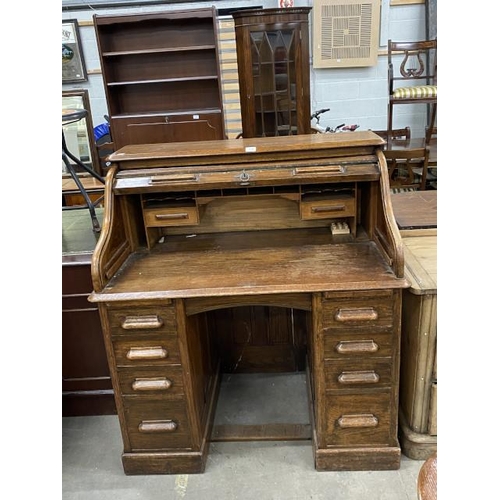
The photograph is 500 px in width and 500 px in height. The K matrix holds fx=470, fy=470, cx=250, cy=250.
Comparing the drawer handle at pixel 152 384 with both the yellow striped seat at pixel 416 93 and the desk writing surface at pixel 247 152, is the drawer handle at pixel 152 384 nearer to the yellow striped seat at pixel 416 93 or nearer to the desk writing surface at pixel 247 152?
the desk writing surface at pixel 247 152

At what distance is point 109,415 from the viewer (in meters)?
2.18

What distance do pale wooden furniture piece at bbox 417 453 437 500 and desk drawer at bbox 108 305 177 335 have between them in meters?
1.01

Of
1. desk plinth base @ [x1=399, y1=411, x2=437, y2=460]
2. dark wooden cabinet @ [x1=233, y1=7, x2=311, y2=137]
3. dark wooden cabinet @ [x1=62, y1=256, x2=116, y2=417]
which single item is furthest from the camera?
dark wooden cabinet @ [x1=233, y1=7, x2=311, y2=137]

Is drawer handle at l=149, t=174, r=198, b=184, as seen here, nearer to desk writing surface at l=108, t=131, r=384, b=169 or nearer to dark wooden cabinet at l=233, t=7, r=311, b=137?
desk writing surface at l=108, t=131, r=384, b=169

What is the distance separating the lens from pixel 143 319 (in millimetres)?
1620

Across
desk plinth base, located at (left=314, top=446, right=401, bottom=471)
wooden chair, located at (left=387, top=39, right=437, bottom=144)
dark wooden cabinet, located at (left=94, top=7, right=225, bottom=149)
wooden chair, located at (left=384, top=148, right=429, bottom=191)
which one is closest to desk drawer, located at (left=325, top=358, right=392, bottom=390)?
desk plinth base, located at (left=314, top=446, right=401, bottom=471)

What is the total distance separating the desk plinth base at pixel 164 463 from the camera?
1804 millimetres

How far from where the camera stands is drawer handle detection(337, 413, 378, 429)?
1.72 meters

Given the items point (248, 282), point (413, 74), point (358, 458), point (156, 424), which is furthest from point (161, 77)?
point (358, 458)

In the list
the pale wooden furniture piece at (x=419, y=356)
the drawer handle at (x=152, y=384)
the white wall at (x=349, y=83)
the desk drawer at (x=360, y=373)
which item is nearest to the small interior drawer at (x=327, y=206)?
the pale wooden furniture piece at (x=419, y=356)

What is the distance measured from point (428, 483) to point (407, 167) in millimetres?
3280

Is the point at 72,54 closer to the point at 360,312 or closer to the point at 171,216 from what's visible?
the point at 171,216

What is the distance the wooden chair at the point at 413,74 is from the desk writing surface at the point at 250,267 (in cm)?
312
